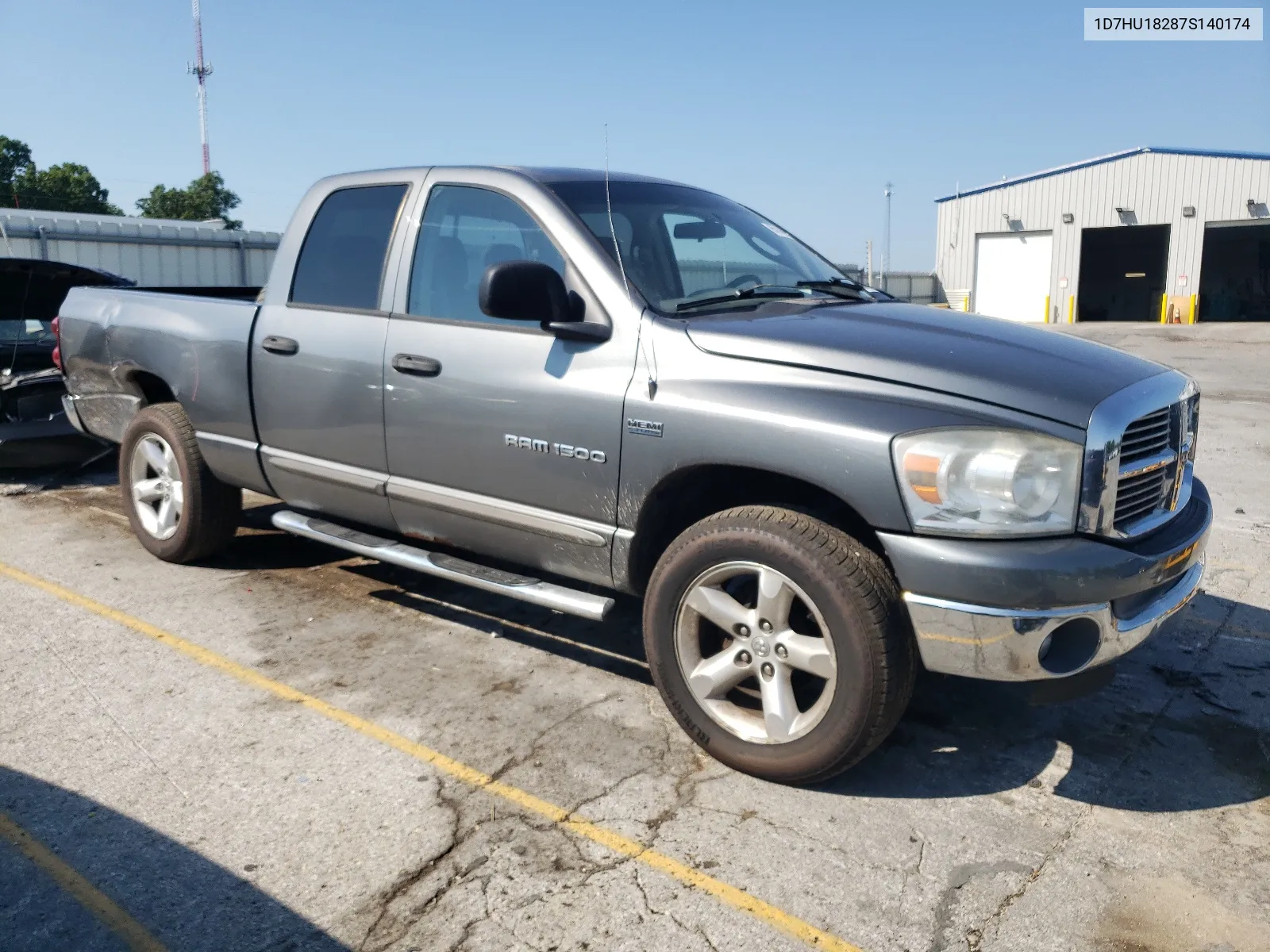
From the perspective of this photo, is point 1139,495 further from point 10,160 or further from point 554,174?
point 10,160

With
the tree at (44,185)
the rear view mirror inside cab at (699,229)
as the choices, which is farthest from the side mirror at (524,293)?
the tree at (44,185)

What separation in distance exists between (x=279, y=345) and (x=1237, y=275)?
43167 millimetres

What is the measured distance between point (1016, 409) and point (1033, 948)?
1.39 metres

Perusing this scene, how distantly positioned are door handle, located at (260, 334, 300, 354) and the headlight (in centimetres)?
292

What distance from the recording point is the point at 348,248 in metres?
4.65

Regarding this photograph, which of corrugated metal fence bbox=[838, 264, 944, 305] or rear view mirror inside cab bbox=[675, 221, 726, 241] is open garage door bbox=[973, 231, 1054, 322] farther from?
rear view mirror inside cab bbox=[675, 221, 726, 241]

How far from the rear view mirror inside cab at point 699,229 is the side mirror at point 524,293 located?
80 centimetres

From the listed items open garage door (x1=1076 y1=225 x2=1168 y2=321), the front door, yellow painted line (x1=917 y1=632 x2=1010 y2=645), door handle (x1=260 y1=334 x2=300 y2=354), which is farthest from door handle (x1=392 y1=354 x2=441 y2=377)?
open garage door (x1=1076 y1=225 x2=1168 y2=321)

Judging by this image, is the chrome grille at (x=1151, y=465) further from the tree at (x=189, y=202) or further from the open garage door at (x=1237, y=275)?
the tree at (x=189, y=202)

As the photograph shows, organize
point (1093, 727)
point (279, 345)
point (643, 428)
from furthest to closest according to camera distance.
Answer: point (279, 345)
point (1093, 727)
point (643, 428)

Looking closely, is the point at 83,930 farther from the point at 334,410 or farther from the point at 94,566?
the point at 94,566

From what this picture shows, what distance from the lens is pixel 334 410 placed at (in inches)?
176

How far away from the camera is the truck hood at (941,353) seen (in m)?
3.01

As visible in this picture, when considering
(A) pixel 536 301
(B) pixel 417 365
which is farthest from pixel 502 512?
(A) pixel 536 301
